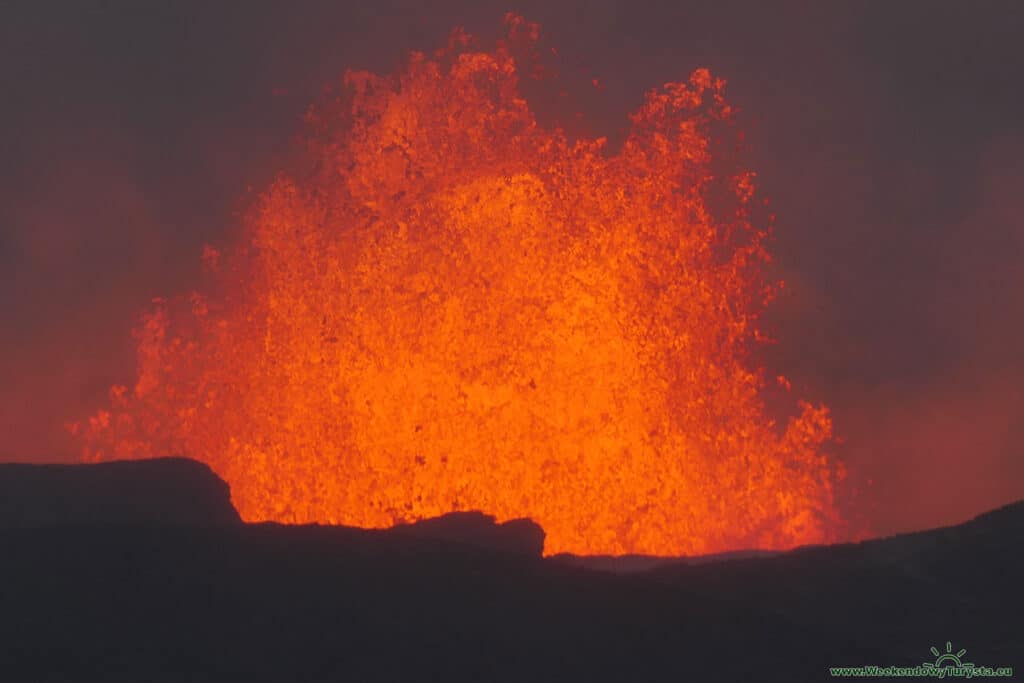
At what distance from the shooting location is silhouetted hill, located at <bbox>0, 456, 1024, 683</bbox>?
1066 centimetres

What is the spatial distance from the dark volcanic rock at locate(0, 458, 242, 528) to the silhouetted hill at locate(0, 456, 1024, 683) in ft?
7.24

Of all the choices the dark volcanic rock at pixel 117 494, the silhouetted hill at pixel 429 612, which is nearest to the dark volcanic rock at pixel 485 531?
the silhouetted hill at pixel 429 612

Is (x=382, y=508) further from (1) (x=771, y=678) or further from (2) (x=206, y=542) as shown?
(1) (x=771, y=678)

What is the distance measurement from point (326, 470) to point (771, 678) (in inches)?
735

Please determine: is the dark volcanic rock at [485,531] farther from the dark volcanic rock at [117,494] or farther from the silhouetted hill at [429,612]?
the dark volcanic rock at [117,494]

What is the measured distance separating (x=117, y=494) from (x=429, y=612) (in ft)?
19.9

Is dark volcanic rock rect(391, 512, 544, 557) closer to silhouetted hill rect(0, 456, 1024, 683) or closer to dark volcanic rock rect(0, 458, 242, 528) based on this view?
silhouetted hill rect(0, 456, 1024, 683)

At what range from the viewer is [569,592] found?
40.7ft

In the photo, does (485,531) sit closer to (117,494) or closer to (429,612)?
(429,612)

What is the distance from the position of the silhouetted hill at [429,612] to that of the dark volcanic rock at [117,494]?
86.8 inches

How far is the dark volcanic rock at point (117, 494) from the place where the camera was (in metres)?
15.4

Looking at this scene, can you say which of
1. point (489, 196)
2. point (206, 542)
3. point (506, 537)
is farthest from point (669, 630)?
point (489, 196)

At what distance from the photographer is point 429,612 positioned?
1162 centimetres

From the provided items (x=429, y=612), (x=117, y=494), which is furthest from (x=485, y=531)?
(x=117, y=494)
